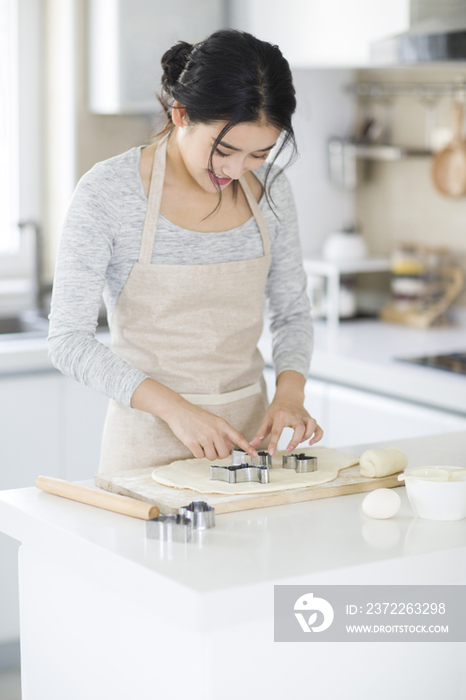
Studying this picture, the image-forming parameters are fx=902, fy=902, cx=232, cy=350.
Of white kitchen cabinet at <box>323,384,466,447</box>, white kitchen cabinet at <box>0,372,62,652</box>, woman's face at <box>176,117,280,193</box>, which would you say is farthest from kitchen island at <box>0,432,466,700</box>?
white kitchen cabinet at <box>0,372,62,652</box>

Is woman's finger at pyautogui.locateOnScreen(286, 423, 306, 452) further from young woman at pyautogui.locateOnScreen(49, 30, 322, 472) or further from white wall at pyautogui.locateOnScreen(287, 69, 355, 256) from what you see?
white wall at pyautogui.locateOnScreen(287, 69, 355, 256)

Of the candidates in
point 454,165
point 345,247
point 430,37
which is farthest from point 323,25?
point 345,247

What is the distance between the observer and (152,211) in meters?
1.45

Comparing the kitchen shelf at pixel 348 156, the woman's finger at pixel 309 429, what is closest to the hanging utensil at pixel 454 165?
the kitchen shelf at pixel 348 156

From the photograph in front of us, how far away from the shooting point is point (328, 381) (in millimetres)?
2504

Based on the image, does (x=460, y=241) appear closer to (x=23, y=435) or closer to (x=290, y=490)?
(x=23, y=435)

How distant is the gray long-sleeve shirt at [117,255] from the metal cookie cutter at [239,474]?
0.18 metres

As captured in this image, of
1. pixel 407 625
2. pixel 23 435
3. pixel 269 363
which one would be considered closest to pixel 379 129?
pixel 269 363

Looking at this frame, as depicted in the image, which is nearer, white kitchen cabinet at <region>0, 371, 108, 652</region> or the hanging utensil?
white kitchen cabinet at <region>0, 371, 108, 652</region>

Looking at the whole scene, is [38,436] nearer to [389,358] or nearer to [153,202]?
[389,358]

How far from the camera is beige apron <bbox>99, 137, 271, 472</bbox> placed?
4.85 ft

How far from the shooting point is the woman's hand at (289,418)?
1.35m

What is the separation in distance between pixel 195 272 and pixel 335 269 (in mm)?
1431

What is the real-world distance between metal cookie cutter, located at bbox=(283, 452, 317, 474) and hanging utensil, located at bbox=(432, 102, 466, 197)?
173 cm
